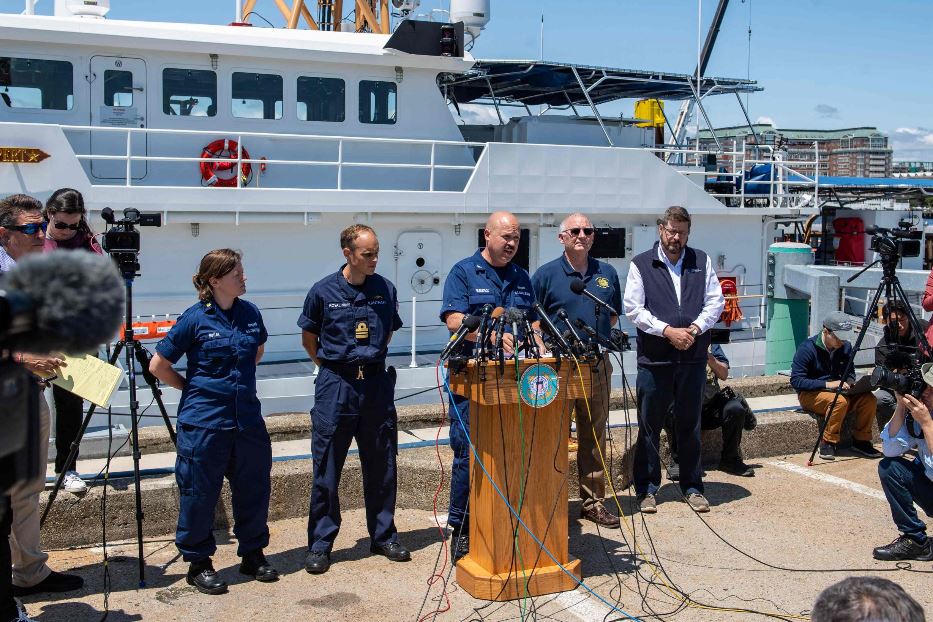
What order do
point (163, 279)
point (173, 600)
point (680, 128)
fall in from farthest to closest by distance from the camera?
point (680, 128) < point (163, 279) < point (173, 600)

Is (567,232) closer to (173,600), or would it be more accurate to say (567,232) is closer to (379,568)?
(379,568)

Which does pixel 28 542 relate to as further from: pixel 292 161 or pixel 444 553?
pixel 292 161

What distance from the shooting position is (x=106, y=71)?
10945 millimetres

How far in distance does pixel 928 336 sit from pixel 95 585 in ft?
19.3

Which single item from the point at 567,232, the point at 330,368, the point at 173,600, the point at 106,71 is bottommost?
the point at 173,600

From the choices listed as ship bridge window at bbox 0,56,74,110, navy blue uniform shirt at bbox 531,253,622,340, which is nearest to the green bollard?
navy blue uniform shirt at bbox 531,253,622,340

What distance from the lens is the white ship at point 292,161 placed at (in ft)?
33.5

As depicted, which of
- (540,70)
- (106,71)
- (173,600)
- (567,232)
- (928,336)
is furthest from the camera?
(540,70)

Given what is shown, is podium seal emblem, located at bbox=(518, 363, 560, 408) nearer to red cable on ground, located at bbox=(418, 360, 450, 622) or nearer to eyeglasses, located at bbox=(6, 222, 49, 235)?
red cable on ground, located at bbox=(418, 360, 450, 622)

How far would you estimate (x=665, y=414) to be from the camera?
20.4 ft

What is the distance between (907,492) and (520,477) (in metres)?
2.25

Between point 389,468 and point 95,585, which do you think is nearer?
point 95,585

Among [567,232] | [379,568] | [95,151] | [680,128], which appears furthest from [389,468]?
[680,128]

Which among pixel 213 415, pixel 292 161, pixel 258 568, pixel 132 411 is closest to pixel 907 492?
pixel 258 568
